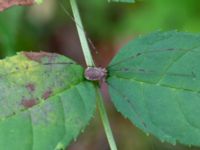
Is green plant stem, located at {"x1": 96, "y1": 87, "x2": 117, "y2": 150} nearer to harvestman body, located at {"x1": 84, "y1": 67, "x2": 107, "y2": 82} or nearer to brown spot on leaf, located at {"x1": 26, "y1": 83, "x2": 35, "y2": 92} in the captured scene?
harvestman body, located at {"x1": 84, "y1": 67, "x2": 107, "y2": 82}

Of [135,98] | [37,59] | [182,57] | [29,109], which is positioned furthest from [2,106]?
[182,57]

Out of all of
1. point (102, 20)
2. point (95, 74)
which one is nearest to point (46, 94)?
point (95, 74)

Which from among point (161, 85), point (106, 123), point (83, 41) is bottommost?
point (106, 123)

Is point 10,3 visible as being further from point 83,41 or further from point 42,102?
point 42,102

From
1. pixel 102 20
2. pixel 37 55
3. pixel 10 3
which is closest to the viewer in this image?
pixel 37 55

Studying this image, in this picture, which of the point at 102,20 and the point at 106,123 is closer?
the point at 106,123

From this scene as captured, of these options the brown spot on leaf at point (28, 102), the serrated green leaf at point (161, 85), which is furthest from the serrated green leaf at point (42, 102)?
the serrated green leaf at point (161, 85)

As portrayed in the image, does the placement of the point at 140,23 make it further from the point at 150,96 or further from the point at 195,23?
the point at 150,96
